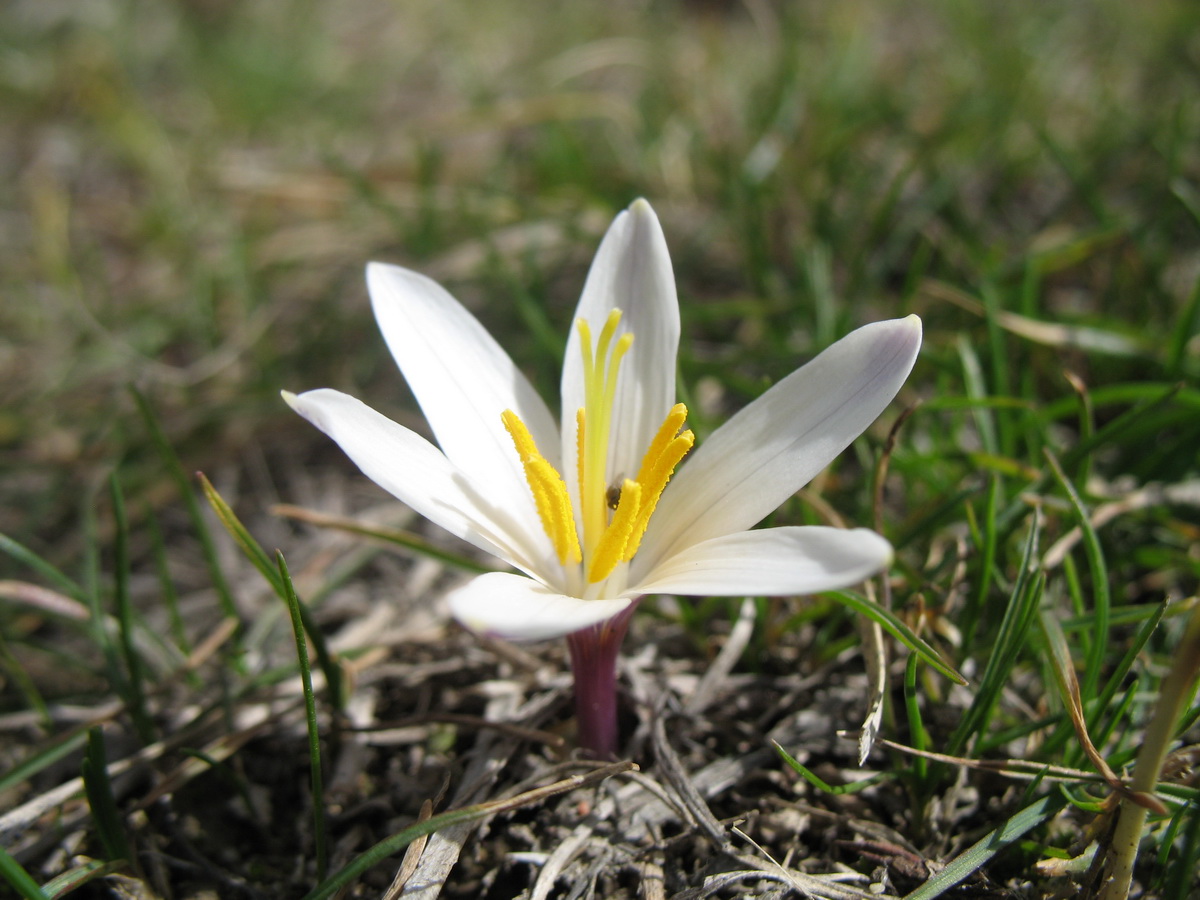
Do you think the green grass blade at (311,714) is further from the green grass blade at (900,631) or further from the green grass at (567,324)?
the green grass blade at (900,631)

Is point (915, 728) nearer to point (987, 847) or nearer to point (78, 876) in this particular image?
point (987, 847)

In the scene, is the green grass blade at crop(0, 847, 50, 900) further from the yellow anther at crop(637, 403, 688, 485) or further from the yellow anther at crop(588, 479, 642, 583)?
the yellow anther at crop(637, 403, 688, 485)

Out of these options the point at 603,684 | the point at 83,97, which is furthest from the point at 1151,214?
the point at 83,97

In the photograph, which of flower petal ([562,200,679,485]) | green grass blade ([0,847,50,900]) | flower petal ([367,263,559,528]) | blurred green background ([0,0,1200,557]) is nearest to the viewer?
green grass blade ([0,847,50,900])

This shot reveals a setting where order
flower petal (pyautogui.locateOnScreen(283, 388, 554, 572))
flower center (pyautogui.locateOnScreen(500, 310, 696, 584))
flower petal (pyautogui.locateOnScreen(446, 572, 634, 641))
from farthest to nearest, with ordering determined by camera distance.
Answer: flower center (pyautogui.locateOnScreen(500, 310, 696, 584)) < flower petal (pyautogui.locateOnScreen(283, 388, 554, 572)) < flower petal (pyautogui.locateOnScreen(446, 572, 634, 641))

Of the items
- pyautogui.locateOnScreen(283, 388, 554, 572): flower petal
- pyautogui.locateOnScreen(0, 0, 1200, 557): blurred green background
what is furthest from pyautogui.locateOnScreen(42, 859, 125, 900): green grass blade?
pyautogui.locateOnScreen(0, 0, 1200, 557): blurred green background

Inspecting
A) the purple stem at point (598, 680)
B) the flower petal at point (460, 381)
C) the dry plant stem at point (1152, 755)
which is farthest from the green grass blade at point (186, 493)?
the dry plant stem at point (1152, 755)
